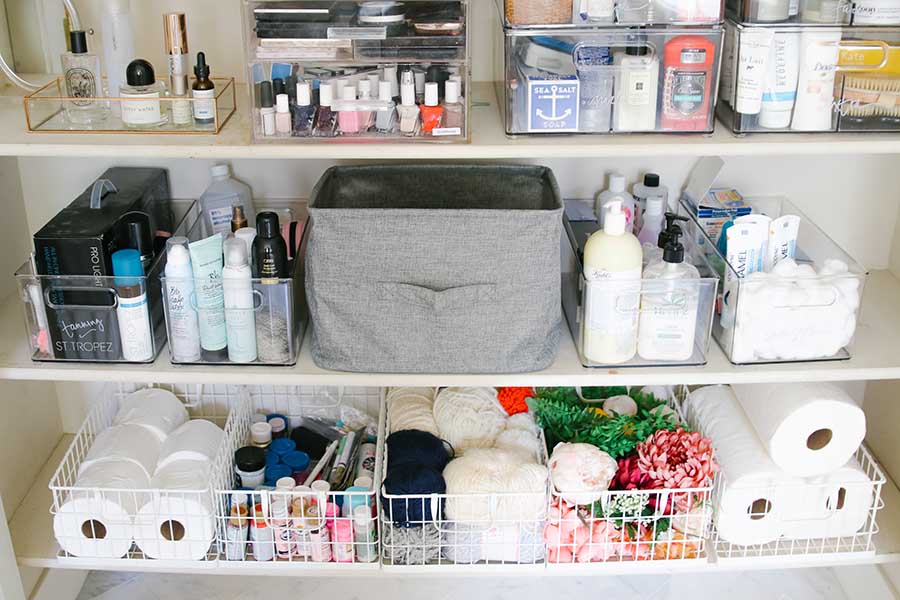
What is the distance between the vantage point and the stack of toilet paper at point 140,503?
5.77ft

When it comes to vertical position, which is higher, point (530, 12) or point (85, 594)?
point (530, 12)

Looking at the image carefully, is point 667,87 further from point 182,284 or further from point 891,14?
point 182,284

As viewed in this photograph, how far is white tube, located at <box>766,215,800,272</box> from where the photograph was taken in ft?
5.56

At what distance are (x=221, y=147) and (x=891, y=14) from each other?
1.01 metres

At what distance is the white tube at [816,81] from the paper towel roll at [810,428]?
481 millimetres

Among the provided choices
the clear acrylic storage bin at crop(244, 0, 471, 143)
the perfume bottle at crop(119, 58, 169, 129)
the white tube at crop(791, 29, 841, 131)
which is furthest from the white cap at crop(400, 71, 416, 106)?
the white tube at crop(791, 29, 841, 131)

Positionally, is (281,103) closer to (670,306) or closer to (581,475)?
(670,306)

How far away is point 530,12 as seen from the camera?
4.78ft

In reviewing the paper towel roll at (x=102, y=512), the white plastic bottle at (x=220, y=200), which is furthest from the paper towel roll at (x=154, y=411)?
the white plastic bottle at (x=220, y=200)

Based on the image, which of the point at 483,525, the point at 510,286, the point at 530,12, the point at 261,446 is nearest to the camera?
the point at 530,12

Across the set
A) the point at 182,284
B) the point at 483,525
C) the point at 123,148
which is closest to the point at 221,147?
the point at 123,148

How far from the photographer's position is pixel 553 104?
1511mm

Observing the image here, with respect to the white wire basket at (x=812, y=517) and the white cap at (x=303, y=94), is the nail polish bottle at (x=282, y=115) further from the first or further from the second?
the white wire basket at (x=812, y=517)

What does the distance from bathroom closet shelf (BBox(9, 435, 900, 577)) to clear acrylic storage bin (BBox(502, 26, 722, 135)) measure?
2.58 ft
